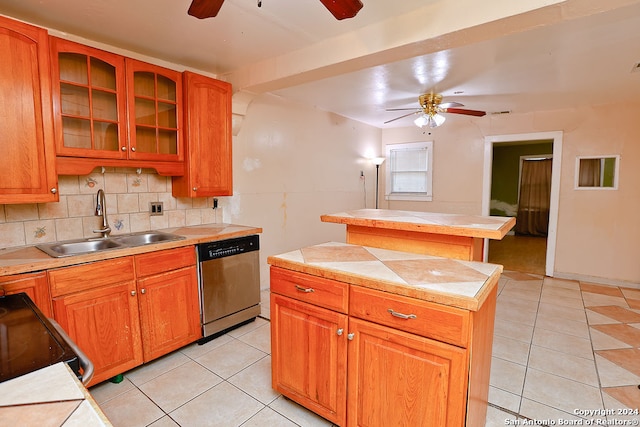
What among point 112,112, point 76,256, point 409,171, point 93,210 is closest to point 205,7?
point 112,112

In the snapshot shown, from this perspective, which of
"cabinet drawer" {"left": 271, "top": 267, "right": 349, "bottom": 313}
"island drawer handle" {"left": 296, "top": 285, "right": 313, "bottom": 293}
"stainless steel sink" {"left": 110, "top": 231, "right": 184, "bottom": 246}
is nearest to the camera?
"cabinet drawer" {"left": 271, "top": 267, "right": 349, "bottom": 313}

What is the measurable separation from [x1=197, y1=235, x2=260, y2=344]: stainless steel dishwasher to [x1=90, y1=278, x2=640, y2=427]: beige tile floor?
15 cm

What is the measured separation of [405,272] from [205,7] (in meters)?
1.53

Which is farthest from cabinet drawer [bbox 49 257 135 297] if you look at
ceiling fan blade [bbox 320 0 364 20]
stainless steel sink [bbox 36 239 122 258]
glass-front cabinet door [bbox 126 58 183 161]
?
ceiling fan blade [bbox 320 0 364 20]

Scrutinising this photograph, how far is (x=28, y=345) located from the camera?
36.9 inches

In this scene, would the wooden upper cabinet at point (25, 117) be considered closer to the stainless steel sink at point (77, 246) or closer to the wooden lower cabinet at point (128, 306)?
the stainless steel sink at point (77, 246)

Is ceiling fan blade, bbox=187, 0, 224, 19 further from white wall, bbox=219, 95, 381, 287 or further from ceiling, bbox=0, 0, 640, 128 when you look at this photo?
white wall, bbox=219, 95, 381, 287

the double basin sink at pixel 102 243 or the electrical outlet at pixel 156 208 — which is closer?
the double basin sink at pixel 102 243

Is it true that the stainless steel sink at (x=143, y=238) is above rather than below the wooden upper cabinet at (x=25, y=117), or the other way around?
below

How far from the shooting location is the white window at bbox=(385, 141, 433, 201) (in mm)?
5434

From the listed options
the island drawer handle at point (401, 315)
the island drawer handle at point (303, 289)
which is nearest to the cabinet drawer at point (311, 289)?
the island drawer handle at point (303, 289)

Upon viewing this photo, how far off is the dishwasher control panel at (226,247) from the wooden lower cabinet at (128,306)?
86mm

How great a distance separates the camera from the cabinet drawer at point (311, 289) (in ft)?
5.09

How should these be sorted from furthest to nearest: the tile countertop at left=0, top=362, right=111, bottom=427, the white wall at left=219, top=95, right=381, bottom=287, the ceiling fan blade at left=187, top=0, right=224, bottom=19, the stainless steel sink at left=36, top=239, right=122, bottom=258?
the white wall at left=219, top=95, right=381, bottom=287 < the stainless steel sink at left=36, top=239, right=122, bottom=258 < the ceiling fan blade at left=187, top=0, right=224, bottom=19 < the tile countertop at left=0, top=362, right=111, bottom=427
